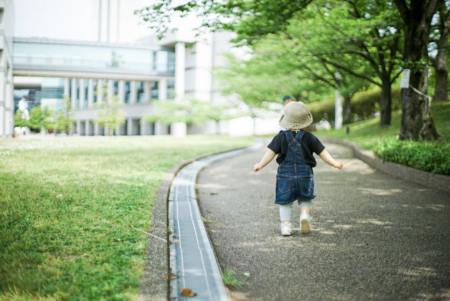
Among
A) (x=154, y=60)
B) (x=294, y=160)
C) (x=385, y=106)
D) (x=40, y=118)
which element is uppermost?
(x=154, y=60)

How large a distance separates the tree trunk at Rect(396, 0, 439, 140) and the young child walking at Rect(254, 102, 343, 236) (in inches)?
334

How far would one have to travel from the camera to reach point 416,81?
41.7ft

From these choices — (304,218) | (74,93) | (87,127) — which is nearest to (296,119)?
(304,218)

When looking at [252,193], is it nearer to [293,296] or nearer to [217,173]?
[217,173]

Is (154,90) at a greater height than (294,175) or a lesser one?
greater

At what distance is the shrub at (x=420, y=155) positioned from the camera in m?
8.26

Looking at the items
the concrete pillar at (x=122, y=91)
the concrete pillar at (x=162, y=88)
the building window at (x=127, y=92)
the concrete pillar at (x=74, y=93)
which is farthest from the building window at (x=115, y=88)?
the concrete pillar at (x=74, y=93)

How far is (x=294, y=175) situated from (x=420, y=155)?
5.10m

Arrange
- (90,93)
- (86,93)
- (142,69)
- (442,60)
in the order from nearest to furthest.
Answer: (442,60)
(142,69)
(90,93)
(86,93)

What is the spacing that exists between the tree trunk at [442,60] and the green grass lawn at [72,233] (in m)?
12.7

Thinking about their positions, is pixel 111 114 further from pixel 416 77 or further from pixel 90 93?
pixel 416 77

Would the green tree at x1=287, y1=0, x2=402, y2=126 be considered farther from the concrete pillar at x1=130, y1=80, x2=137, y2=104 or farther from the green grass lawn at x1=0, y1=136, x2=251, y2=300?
the concrete pillar at x1=130, y1=80, x2=137, y2=104

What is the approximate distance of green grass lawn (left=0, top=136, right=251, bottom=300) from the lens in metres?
2.97

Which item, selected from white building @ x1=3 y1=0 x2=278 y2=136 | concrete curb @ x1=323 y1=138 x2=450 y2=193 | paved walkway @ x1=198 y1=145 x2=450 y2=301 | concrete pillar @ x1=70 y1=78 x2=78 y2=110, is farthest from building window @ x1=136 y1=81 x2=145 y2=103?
paved walkway @ x1=198 y1=145 x2=450 y2=301
